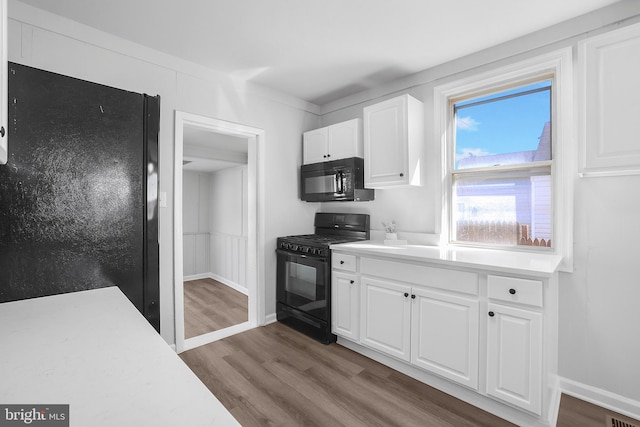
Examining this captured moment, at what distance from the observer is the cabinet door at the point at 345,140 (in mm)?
3193

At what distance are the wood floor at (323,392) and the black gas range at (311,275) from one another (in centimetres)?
27

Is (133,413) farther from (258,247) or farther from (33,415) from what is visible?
(258,247)

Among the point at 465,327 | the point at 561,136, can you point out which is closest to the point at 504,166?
the point at 561,136

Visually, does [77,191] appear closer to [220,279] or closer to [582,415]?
[582,415]

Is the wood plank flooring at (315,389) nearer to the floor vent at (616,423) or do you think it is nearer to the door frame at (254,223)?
the door frame at (254,223)

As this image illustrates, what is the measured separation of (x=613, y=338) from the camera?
1998 millimetres

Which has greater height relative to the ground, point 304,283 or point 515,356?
point 304,283

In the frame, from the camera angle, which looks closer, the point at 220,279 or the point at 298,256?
the point at 298,256

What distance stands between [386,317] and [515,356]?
0.89 metres

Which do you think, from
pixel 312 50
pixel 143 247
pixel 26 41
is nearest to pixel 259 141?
pixel 312 50

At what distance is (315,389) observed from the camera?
2191 mm

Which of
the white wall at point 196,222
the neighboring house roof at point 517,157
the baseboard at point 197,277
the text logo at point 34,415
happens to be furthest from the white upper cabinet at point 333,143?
the baseboard at point 197,277

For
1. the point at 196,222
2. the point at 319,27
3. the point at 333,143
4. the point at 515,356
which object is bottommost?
the point at 515,356

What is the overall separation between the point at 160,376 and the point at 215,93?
9.19 feet
